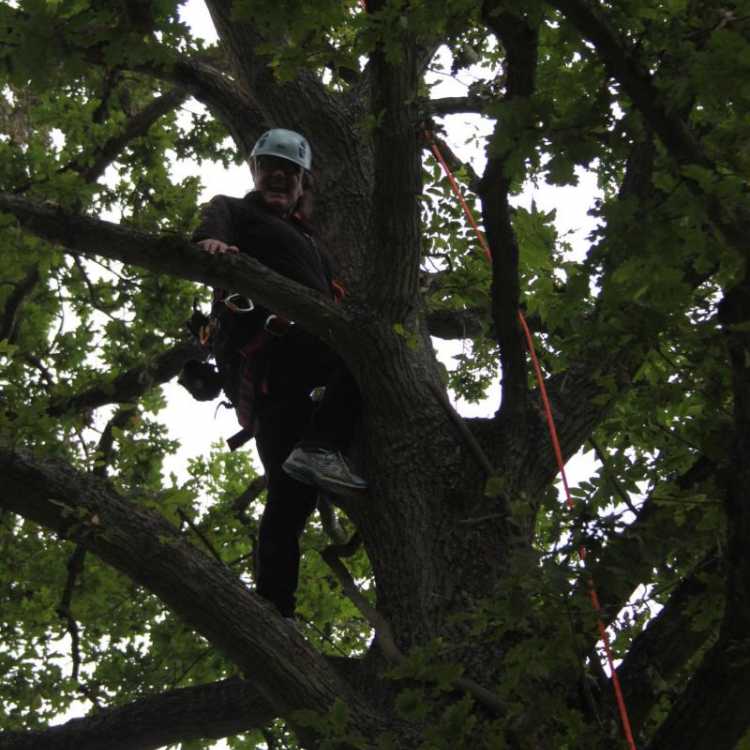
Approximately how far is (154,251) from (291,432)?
3.64 ft

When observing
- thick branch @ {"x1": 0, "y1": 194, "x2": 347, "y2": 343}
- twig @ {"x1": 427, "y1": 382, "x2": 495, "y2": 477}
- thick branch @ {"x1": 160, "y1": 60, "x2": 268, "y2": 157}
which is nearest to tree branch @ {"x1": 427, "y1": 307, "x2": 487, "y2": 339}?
thick branch @ {"x1": 160, "y1": 60, "x2": 268, "y2": 157}

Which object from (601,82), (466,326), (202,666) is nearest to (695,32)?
(601,82)

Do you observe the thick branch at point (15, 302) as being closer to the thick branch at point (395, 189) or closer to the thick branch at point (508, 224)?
the thick branch at point (395, 189)

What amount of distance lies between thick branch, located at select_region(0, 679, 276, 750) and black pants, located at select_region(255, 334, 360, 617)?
1.22 ft

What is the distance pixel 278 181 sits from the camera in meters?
5.44

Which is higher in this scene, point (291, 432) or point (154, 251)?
point (154, 251)

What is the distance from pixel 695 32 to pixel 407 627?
2238 millimetres

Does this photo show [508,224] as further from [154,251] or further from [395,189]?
[154,251]

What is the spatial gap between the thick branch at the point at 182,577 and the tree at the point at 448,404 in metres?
0.01

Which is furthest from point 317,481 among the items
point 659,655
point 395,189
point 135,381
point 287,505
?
point 135,381

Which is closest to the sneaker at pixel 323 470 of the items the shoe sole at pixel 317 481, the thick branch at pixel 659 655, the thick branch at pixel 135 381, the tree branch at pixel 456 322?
the shoe sole at pixel 317 481

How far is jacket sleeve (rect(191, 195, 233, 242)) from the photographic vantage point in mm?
4527

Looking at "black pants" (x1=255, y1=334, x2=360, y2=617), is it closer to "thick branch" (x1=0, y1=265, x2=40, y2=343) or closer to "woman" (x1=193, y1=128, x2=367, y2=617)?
"woman" (x1=193, y1=128, x2=367, y2=617)

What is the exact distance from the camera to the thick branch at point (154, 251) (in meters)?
4.07
